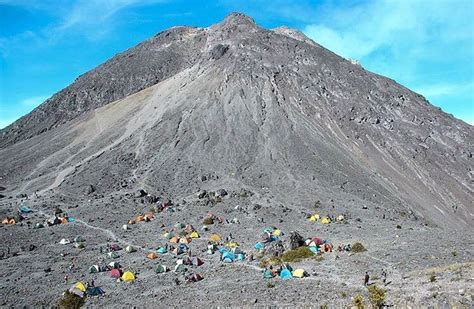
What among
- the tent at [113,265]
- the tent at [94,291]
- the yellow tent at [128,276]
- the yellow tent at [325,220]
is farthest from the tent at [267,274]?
the yellow tent at [325,220]

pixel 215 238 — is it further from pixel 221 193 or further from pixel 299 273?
pixel 221 193

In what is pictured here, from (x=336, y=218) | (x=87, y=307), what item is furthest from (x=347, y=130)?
(x=87, y=307)

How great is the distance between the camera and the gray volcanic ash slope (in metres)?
35.6

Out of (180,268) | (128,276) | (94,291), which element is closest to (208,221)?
(180,268)

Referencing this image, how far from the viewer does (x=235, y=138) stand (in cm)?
8394

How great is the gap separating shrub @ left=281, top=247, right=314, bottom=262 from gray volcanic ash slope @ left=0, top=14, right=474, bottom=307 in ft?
8.60

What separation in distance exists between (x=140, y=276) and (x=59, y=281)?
6.56 m

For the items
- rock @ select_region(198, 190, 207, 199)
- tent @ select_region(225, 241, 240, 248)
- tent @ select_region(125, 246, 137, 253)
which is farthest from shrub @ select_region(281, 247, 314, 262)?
rock @ select_region(198, 190, 207, 199)

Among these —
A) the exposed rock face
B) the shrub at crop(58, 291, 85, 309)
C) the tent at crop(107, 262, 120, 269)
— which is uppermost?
the exposed rock face

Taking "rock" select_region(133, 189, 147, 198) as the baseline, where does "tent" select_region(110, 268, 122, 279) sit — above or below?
below

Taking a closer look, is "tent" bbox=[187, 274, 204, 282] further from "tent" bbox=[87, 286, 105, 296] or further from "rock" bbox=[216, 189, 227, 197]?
"rock" bbox=[216, 189, 227, 197]

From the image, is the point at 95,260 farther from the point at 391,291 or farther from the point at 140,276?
the point at 391,291

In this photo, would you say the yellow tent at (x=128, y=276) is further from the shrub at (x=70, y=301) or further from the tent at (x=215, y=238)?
the tent at (x=215, y=238)

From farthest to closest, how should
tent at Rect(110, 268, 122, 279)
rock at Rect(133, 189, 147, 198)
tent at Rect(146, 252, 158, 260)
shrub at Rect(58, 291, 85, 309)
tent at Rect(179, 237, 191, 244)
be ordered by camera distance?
rock at Rect(133, 189, 147, 198) < tent at Rect(179, 237, 191, 244) < tent at Rect(146, 252, 158, 260) < tent at Rect(110, 268, 122, 279) < shrub at Rect(58, 291, 85, 309)
